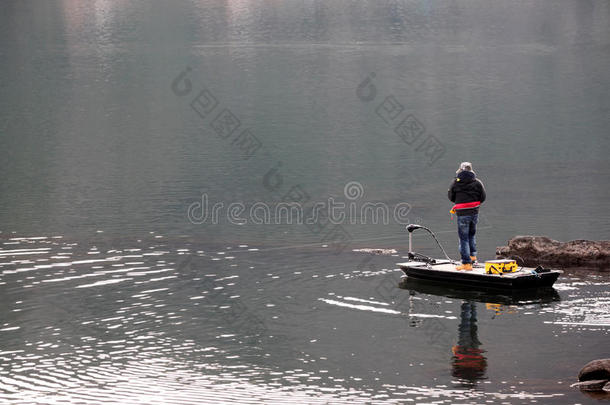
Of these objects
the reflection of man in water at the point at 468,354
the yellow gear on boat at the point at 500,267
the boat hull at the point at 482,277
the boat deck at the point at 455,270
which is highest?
the yellow gear on boat at the point at 500,267

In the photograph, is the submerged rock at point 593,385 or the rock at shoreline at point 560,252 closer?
the submerged rock at point 593,385

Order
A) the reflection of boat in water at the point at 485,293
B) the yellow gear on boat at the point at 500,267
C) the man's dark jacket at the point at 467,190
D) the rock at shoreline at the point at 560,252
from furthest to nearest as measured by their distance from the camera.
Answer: the rock at shoreline at the point at 560,252
the man's dark jacket at the point at 467,190
the yellow gear on boat at the point at 500,267
the reflection of boat in water at the point at 485,293

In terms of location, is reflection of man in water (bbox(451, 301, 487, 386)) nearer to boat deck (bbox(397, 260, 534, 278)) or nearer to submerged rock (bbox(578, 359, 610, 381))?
boat deck (bbox(397, 260, 534, 278))

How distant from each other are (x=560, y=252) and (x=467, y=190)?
4375 mm

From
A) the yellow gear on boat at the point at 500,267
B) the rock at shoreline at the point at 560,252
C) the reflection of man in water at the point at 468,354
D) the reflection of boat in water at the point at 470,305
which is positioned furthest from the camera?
the rock at shoreline at the point at 560,252

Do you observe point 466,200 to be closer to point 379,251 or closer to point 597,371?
point 379,251

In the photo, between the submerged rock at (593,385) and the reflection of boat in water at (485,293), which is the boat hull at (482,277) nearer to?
the reflection of boat in water at (485,293)

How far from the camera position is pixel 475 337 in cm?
2214

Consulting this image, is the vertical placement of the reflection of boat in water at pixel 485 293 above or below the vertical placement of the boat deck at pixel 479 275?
below

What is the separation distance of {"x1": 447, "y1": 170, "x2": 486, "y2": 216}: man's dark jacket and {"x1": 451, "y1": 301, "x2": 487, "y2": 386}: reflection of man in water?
3.82m

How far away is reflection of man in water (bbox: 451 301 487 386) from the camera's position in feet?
63.4

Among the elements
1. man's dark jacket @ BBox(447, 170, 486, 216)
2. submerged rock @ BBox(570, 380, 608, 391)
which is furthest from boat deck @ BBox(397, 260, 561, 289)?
submerged rock @ BBox(570, 380, 608, 391)

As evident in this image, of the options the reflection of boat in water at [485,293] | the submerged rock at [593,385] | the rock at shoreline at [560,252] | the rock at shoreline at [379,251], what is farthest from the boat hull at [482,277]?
the submerged rock at [593,385]

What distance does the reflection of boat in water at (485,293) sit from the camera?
2536cm
